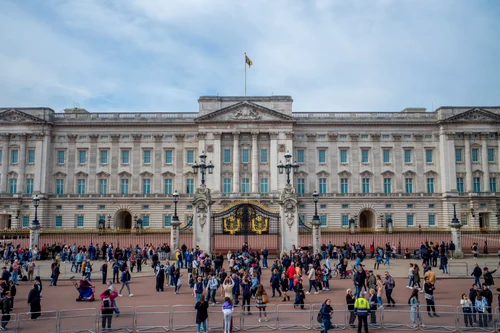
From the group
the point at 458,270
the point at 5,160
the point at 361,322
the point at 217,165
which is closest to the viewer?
the point at 361,322

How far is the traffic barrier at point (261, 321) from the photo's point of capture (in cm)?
1573

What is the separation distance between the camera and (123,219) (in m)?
65.8

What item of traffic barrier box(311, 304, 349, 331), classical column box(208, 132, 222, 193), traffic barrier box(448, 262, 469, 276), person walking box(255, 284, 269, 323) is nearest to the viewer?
traffic barrier box(311, 304, 349, 331)

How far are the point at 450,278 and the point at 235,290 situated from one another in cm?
1508

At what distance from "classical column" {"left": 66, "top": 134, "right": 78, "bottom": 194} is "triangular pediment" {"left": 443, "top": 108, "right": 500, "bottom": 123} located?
2180 inches

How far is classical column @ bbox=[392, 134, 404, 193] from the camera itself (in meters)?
64.0

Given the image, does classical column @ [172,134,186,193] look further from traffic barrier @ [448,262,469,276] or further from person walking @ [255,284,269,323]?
person walking @ [255,284,269,323]

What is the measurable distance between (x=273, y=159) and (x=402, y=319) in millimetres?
46761

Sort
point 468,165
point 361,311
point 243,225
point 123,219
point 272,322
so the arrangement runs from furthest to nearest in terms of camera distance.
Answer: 1. point 123,219
2. point 468,165
3. point 243,225
4. point 272,322
5. point 361,311

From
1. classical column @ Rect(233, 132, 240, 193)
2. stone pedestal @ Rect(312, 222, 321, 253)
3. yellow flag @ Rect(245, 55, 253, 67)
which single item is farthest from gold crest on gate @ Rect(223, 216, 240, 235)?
yellow flag @ Rect(245, 55, 253, 67)

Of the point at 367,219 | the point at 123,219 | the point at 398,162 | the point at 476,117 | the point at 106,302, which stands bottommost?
the point at 106,302

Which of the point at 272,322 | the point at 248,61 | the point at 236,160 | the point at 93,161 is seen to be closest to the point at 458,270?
the point at 272,322

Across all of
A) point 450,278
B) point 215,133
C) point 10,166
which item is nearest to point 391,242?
point 450,278

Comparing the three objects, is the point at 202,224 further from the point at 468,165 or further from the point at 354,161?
the point at 468,165
